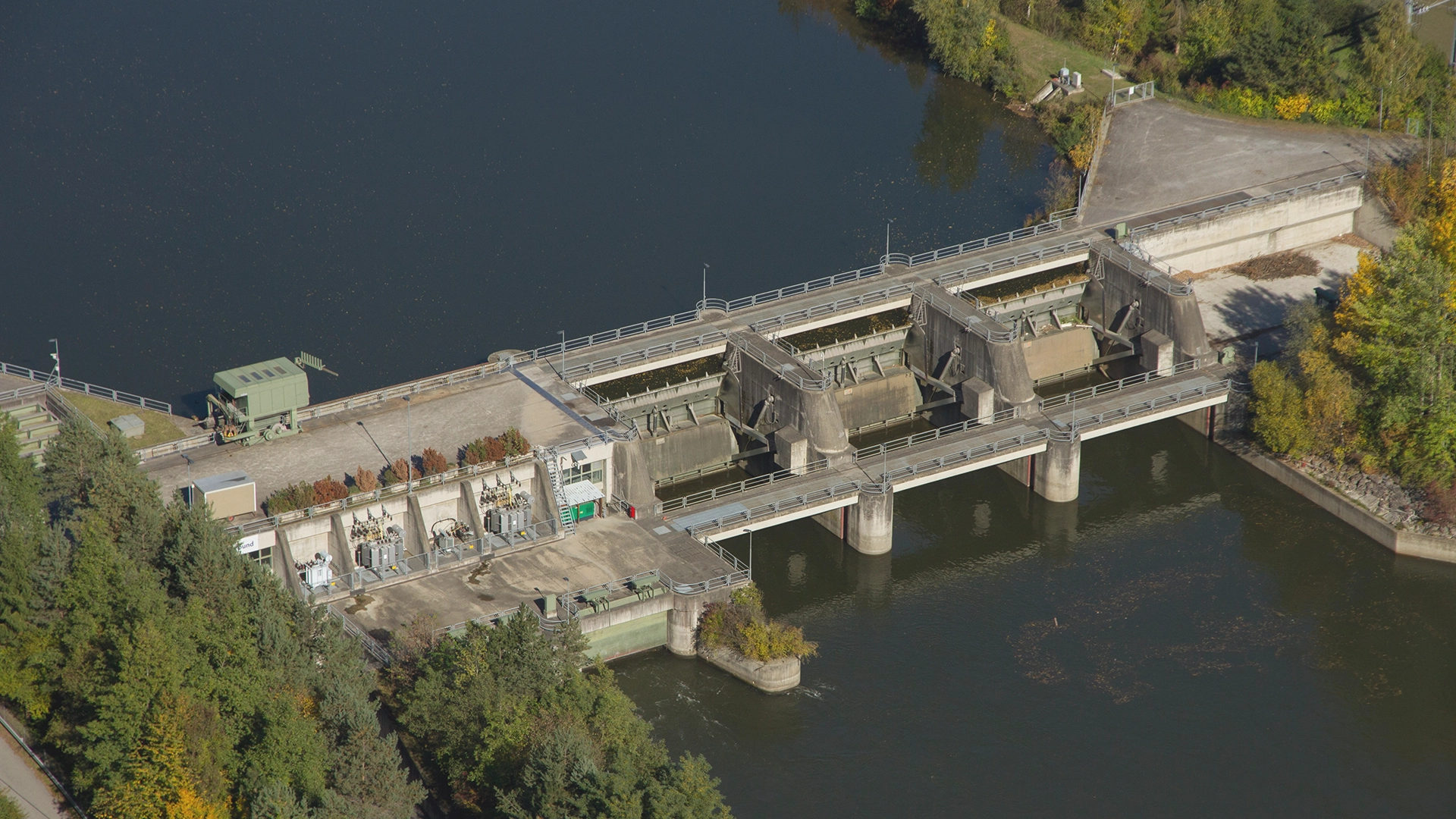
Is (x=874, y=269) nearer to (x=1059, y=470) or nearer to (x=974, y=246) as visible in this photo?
(x=974, y=246)

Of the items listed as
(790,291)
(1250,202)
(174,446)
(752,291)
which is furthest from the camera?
(1250,202)

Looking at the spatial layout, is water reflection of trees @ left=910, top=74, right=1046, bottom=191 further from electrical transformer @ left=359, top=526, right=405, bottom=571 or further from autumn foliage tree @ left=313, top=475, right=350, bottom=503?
autumn foliage tree @ left=313, top=475, right=350, bottom=503

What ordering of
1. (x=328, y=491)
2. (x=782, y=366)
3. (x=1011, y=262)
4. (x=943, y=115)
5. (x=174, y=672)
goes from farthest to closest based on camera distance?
(x=943, y=115)
(x=1011, y=262)
(x=782, y=366)
(x=328, y=491)
(x=174, y=672)

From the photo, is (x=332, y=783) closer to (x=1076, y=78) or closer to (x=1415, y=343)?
(x=1415, y=343)

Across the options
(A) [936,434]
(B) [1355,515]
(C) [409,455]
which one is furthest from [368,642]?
(B) [1355,515]

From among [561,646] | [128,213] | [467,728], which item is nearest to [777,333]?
[561,646]

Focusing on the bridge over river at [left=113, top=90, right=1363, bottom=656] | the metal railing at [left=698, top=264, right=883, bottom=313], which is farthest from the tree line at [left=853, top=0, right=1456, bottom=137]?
the metal railing at [left=698, top=264, right=883, bottom=313]

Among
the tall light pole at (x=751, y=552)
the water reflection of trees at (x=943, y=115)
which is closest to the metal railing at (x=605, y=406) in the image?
the tall light pole at (x=751, y=552)

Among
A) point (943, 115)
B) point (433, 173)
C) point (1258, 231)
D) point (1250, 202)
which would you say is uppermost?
point (943, 115)

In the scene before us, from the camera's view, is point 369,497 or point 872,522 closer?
point 369,497
